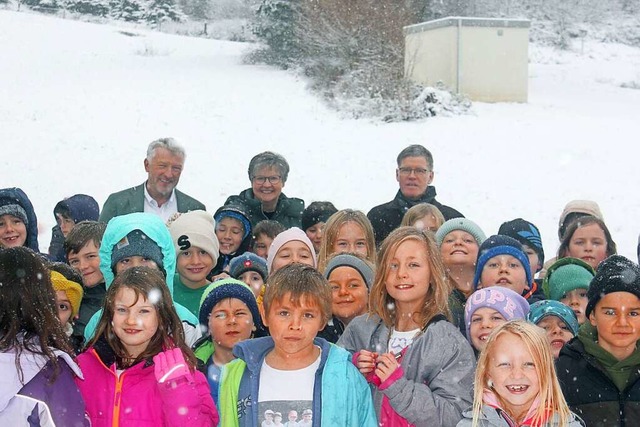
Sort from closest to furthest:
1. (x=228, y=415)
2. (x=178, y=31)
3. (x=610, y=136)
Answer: (x=228, y=415) → (x=610, y=136) → (x=178, y=31)

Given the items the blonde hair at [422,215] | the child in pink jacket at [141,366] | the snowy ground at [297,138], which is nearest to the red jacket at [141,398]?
the child in pink jacket at [141,366]

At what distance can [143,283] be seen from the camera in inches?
165

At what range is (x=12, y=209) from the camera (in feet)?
20.4

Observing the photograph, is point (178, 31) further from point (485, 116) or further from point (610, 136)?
point (610, 136)

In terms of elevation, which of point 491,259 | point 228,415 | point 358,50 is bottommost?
point 228,415

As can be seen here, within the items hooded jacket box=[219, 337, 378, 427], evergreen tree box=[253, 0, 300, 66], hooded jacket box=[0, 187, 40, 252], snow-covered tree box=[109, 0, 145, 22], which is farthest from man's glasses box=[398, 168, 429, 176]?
snow-covered tree box=[109, 0, 145, 22]

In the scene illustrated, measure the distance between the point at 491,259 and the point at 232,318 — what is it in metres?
1.85

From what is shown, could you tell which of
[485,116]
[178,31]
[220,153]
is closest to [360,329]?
[220,153]

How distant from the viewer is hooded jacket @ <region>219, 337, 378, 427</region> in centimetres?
386

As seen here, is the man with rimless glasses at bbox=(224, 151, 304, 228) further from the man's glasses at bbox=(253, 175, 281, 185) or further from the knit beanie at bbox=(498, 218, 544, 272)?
the knit beanie at bbox=(498, 218, 544, 272)

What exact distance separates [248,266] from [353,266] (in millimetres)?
955

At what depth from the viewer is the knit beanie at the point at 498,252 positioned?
214 inches

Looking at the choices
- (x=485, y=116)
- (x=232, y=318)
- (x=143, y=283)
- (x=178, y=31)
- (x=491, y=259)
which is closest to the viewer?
(x=143, y=283)

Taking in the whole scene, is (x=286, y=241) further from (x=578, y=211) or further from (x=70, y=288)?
(x=578, y=211)
